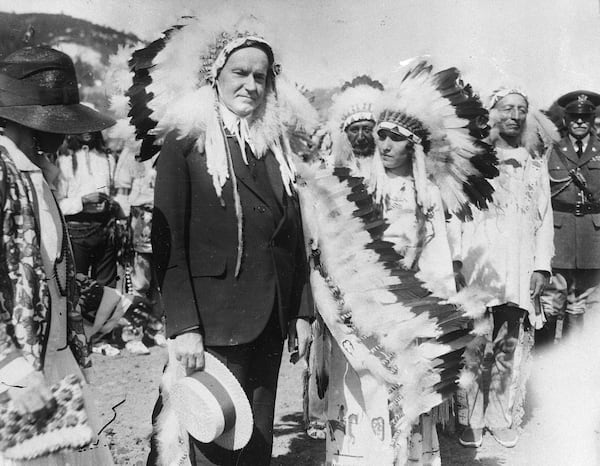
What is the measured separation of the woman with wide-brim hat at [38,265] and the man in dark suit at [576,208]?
182 inches

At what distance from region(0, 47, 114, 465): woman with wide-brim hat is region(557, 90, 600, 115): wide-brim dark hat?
4.44 m

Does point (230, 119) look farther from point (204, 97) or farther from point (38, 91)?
point (38, 91)

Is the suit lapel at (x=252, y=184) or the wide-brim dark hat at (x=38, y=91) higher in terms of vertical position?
the wide-brim dark hat at (x=38, y=91)

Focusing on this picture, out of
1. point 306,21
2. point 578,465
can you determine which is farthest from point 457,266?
point 306,21

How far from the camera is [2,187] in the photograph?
6.63 feet

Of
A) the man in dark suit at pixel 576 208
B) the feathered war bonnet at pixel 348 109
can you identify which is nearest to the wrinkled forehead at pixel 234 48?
the feathered war bonnet at pixel 348 109

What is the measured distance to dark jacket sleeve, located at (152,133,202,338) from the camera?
2598 millimetres

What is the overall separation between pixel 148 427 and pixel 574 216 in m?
3.88

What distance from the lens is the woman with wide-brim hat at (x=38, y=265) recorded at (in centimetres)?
204

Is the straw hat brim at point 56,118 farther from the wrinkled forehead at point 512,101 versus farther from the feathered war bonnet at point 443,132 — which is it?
the wrinkled forehead at point 512,101

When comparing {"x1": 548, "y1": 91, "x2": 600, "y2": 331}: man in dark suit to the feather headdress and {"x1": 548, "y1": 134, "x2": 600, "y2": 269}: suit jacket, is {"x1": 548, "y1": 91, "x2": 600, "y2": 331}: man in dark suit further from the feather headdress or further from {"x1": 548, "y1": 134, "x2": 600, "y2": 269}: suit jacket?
the feather headdress

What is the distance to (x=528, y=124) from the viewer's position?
4594mm

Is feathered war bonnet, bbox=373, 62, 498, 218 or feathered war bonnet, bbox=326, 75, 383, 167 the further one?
feathered war bonnet, bbox=326, 75, 383, 167

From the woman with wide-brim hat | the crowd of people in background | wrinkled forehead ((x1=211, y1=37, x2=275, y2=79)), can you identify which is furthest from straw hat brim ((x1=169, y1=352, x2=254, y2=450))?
wrinkled forehead ((x1=211, y1=37, x2=275, y2=79))
